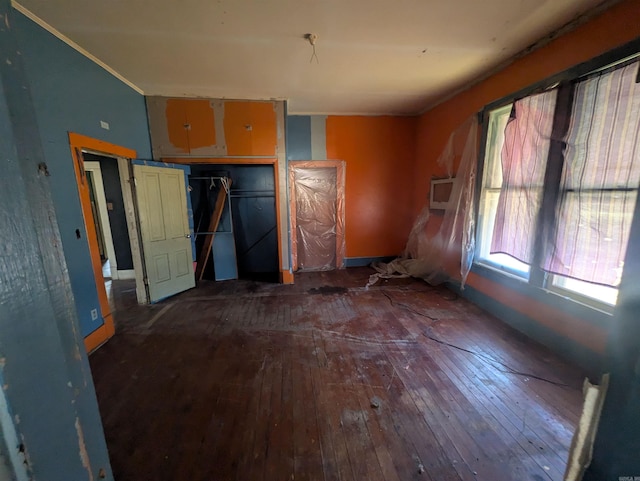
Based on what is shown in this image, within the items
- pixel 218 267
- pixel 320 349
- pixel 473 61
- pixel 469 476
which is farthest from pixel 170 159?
pixel 469 476

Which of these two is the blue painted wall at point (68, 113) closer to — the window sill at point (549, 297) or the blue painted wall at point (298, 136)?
the blue painted wall at point (298, 136)

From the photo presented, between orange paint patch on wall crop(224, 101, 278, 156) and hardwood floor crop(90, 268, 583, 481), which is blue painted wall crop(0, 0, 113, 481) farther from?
orange paint patch on wall crop(224, 101, 278, 156)

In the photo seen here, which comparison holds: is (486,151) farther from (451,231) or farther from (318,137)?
(318,137)

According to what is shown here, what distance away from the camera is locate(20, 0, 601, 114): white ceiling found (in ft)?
6.21

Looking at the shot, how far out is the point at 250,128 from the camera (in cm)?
375

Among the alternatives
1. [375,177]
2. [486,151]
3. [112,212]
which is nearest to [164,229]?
[112,212]

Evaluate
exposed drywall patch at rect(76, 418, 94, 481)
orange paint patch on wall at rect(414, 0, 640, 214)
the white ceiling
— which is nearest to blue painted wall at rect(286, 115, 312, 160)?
the white ceiling

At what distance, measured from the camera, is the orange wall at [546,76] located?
5.97 ft

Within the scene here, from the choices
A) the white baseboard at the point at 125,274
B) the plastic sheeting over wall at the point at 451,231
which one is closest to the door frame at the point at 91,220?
the white baseboard at the point at 125,274

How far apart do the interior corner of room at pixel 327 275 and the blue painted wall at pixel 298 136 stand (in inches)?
1.5

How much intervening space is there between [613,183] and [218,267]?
4591 millimetres

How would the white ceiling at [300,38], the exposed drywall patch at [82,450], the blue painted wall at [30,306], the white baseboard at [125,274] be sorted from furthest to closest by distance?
the white baseboard at [125,274] → the white ceiling at [300,38] → the exposed drywall patch at [82,450] → the blue painted wall at [30,306]

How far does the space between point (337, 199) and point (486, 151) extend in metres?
2.33

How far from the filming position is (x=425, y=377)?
6.64ft
